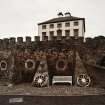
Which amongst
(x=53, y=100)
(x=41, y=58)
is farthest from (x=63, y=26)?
(x=53, y=100)

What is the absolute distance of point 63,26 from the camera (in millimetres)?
37344

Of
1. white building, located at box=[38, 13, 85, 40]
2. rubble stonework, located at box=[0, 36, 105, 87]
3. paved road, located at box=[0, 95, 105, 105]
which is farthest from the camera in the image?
white building, located at box=[38, 13, 85, 40]

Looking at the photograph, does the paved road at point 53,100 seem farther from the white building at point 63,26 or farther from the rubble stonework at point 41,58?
the white building at point 63,26

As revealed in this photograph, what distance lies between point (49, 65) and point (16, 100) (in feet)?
18.1

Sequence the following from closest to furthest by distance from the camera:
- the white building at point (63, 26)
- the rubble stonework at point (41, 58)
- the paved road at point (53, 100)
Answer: the paved road at point (53, 100) → the rubble stonework at point (41, 58) → the white building at point (63, 26)

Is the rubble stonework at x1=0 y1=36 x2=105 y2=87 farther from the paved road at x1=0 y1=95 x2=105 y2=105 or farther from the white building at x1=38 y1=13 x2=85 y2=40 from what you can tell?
the white building at x1=38 y1=13 x2=85 y2=40

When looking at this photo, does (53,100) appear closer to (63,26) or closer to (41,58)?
(41,58)

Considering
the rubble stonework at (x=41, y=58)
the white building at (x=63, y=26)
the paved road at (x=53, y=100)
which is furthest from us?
the white building at (x=63, y=26)

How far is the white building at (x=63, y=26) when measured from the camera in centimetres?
3666

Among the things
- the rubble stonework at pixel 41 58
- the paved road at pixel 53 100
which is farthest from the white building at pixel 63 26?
the paved road at pixel 53 100

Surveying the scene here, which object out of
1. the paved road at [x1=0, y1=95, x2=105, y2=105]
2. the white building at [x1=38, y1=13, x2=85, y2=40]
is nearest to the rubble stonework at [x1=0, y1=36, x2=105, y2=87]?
the paved road at [x1=0, y1=95, x2=105, y2=105]

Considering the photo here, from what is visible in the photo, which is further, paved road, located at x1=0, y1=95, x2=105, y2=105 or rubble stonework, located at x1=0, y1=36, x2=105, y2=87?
rubble stonework, located at x1=0, y1=36, x2=105, y2=87

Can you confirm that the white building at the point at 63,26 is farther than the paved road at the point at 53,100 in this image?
Yes

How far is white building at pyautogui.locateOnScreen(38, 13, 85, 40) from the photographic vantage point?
36.7 meters
